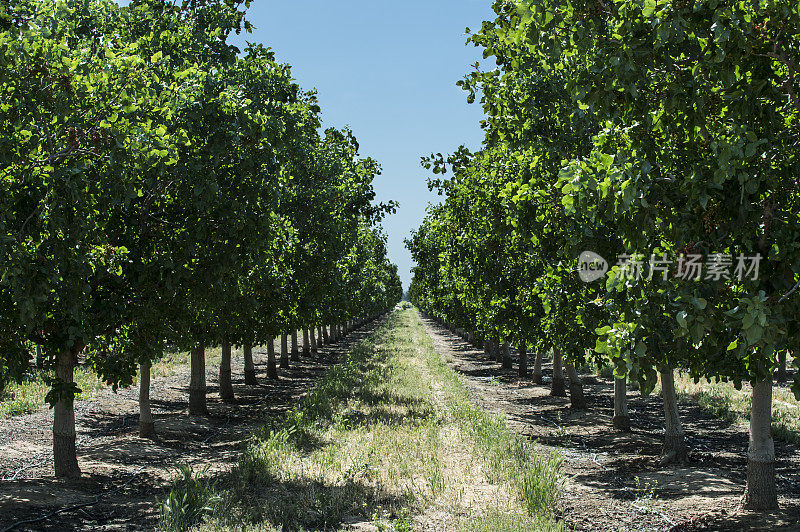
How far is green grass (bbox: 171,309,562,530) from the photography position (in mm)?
7461

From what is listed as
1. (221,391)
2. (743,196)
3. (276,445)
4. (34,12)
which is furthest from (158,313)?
(221,391)

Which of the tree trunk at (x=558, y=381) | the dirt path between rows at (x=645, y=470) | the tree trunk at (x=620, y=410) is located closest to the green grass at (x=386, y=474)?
the dirt path between rows at (x=645, y=470)

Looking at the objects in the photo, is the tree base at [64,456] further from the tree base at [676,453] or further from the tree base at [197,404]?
the tree base at [676,453]

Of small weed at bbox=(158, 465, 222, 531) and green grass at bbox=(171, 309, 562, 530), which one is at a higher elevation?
small weed at bbox=(158, 465, 222, 531)

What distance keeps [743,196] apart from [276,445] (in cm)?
870

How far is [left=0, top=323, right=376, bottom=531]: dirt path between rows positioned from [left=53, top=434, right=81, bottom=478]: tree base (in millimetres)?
163

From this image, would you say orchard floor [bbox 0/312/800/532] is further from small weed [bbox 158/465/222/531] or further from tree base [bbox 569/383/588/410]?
small weed [bbox 158/465/222/531]

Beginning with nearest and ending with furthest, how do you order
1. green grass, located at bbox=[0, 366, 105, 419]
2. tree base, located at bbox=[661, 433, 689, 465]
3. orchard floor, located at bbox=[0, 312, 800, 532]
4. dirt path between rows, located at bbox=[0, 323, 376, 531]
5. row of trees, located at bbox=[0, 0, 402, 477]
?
row of trees, located at bbox=[0, 0, 402, 477]
orchard floor, located at bbox=[0, 312, 800, 532]
dirt path between rows, located at bbox=[0, 323, 376, 531]
tree base, located at bbox=[661, 433, 689, 465]
green grass, located at bbox=[0, 366, 105, 419]

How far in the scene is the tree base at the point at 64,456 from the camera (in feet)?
30.5

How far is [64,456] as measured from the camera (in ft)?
30.6

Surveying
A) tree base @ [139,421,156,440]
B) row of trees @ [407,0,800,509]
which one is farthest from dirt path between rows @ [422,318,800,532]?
tree base @ [139,421,156,440]

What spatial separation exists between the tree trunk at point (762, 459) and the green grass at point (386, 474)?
7.70 feet

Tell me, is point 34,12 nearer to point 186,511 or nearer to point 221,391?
point 186,511

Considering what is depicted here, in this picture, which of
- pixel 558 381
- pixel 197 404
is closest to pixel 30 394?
pixel 197 404
